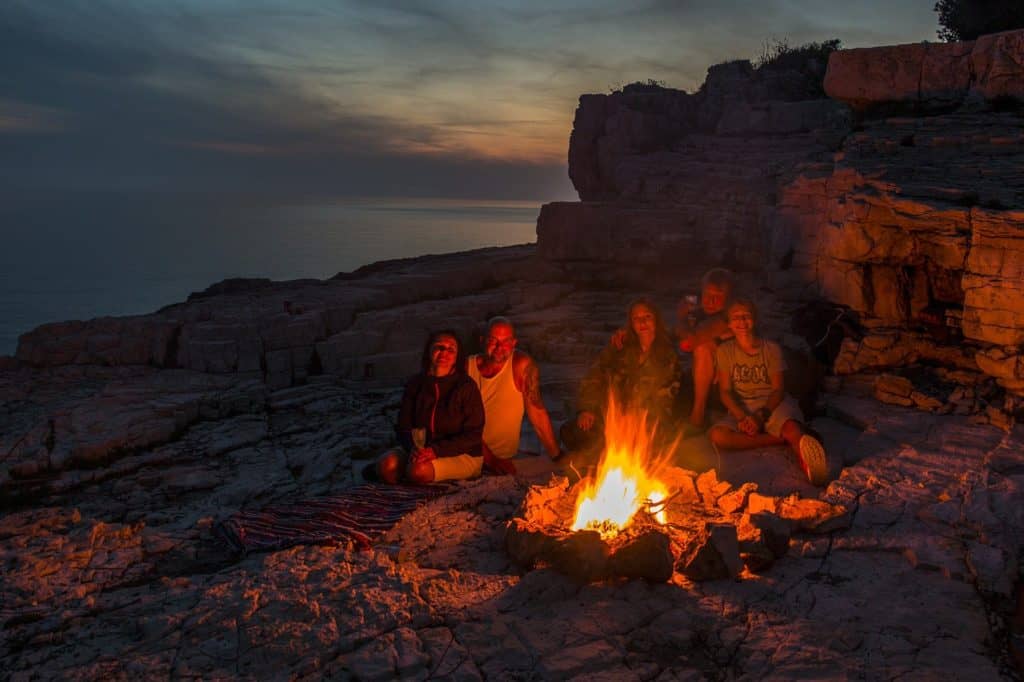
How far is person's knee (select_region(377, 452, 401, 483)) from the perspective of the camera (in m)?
5.46

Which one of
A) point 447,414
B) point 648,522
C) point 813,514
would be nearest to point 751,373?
point 813,514

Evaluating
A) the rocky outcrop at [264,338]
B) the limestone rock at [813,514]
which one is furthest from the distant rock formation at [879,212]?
the rocky outcrop at [264,338]

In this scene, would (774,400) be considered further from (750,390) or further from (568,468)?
(568,468)

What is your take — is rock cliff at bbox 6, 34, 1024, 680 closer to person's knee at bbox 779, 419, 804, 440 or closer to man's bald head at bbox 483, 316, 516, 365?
person's knee at bbox 779, 419, 804, 440

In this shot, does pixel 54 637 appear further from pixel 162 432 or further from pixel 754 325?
pixel 754 325

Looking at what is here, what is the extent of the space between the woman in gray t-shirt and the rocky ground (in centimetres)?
24

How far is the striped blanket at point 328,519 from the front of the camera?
4.32 m

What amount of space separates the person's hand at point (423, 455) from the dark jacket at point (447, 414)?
7 centimetres

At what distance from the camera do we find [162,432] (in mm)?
7301

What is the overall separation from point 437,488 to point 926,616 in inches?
129

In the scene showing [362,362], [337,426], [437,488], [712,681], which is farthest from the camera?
[362,362]

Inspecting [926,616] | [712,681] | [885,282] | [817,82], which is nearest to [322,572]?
[712,681]

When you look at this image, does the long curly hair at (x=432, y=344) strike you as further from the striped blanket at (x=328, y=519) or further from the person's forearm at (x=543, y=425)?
the striped blanket at (x=328, y=519)

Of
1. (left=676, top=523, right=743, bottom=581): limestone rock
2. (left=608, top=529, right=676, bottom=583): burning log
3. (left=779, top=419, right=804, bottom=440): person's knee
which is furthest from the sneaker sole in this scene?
(left=608, top=529, right=676, bottom=583): burning log
